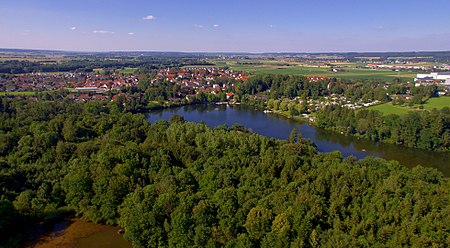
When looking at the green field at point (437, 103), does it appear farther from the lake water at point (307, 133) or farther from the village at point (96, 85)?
the village at point (96, 85)

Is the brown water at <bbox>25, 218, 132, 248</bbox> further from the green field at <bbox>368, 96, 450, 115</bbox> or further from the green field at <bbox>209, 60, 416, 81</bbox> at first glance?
the green field at <bbox>209, 60, 416, 81</bbox>

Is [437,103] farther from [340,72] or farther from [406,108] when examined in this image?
[340,72]

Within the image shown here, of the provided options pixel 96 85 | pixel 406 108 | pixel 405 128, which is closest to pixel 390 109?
pixel 406 108

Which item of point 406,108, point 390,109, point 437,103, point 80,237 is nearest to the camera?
point 80,237

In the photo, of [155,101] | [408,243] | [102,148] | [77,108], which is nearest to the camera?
[408,243]

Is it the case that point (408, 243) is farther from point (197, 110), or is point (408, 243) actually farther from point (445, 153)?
point (197, 110)

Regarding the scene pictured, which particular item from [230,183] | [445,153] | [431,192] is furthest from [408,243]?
[445,153]
